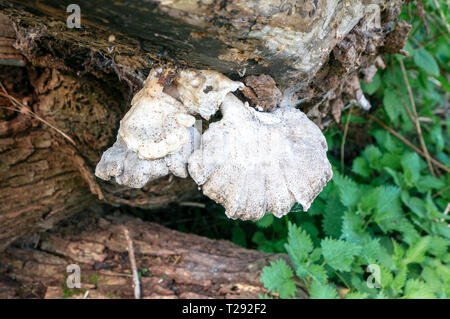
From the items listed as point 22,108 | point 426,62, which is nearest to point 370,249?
point 426,62

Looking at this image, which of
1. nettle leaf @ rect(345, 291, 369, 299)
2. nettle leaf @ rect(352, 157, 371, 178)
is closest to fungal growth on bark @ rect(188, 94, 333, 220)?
nettle leaf @ rect(345, 291, 369, 299)

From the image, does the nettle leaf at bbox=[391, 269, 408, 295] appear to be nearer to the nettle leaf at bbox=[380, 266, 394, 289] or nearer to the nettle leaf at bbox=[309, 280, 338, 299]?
the nettle leaf at bbox=[380, 266, 394, 289]

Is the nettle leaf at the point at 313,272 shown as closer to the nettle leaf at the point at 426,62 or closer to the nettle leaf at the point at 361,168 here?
the nettle leaf at the point at 361,168

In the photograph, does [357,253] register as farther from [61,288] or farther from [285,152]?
[61,288]

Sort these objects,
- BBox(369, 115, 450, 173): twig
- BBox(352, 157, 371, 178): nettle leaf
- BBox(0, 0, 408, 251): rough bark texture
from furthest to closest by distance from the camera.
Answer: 1. BBox(369, 115, 450, 173): twig
2. BBox(352, 157, 371, 178): nettle leaf
3. BBox(0, 0, 408, 251): rough bark texture

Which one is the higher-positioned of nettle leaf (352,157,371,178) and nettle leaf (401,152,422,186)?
nettle leaf (401,152,422,186)

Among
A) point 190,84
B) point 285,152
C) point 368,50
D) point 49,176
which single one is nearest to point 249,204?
point 285,152

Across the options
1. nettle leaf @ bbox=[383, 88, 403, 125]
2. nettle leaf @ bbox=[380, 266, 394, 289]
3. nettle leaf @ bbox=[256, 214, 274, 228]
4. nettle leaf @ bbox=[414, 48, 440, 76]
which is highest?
nettle leaf @ bbox=[414, 48, 440, 76]
